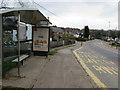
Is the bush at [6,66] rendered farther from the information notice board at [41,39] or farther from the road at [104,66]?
the information notice board at [41,39]

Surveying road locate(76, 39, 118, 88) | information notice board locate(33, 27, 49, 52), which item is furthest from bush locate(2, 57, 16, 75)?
information notice board locate(33, 27, 49, 52)

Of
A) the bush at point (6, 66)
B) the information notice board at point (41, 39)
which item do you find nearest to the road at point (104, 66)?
the information notice board at point (41, 39)

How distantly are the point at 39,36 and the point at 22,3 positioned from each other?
3.61 metres

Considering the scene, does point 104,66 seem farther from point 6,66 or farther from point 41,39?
point 6,66

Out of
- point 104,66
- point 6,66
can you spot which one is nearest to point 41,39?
point 6,66

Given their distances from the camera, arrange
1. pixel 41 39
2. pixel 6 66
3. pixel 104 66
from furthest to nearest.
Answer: pixel 41 39 → pixel 104 66 → pixel 6 66

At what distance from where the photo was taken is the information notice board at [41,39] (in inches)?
441

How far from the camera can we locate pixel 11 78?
17.4ft

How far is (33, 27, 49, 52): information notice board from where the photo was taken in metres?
11.2

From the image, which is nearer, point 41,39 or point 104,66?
point 104,66

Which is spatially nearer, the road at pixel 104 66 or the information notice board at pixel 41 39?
the road at pixel 104 66

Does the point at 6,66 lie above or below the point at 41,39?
below

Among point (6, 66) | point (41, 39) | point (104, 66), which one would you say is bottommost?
point (104, 66)

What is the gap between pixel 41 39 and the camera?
11.4 meters
